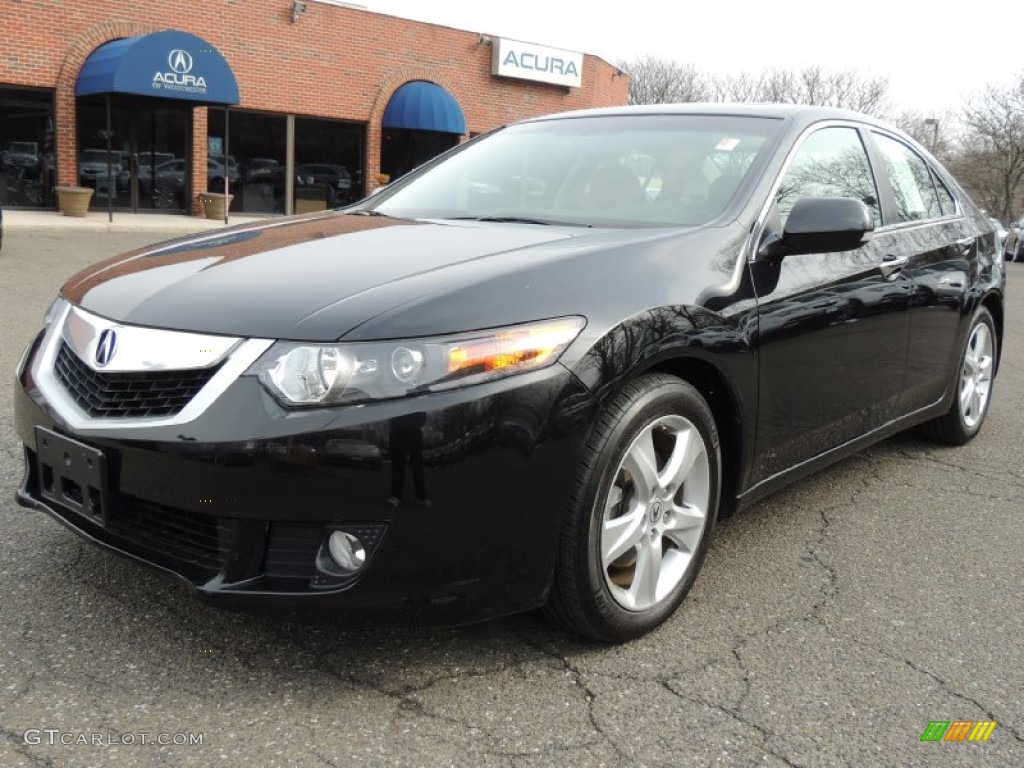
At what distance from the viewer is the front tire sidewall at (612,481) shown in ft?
8.04

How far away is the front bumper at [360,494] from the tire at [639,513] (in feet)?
0.28

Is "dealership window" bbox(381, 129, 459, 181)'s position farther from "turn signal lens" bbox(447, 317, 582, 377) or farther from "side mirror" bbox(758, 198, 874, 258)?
"turn signal lens" bbox(447, 317, 582, 377)

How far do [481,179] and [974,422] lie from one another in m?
3.02

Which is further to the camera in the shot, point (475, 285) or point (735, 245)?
point (735, 245)

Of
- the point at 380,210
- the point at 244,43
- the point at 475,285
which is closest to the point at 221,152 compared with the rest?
the point at 244,43

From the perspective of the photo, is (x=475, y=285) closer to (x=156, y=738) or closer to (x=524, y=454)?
(x=524, y=454)

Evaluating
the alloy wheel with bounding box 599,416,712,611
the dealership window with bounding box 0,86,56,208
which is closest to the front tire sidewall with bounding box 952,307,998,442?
the alloy wheel with bounding box 599,416,712,611

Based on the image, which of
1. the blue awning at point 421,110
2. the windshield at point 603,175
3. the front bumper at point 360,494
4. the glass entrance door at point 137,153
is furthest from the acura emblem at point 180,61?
the front bumper at point 360,494

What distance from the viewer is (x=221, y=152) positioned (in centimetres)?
2091

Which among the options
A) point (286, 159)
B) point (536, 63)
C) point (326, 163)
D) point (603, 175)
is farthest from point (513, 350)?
point (536, 63)

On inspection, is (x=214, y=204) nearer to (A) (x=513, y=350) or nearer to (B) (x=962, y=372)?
(B) (x=962, y=372)

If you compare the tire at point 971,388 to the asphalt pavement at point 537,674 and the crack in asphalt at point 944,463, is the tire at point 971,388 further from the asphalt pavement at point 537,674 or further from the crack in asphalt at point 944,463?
the asphalt pavement at point 537,674

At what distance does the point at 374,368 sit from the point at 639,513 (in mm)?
909

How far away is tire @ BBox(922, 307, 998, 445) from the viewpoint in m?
4.73
